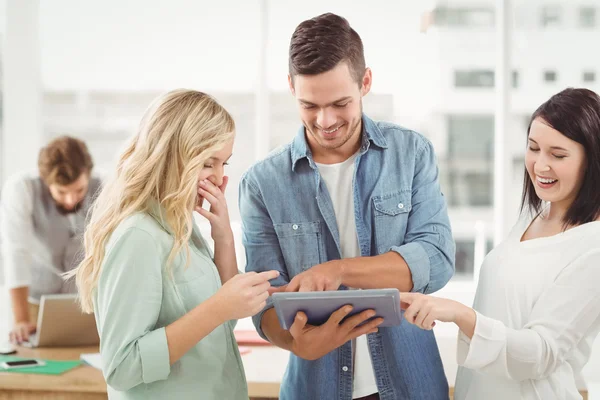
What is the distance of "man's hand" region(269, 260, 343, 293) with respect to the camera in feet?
5.92

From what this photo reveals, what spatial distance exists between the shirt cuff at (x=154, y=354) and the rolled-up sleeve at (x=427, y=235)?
632mm

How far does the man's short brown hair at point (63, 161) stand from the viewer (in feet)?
12.5

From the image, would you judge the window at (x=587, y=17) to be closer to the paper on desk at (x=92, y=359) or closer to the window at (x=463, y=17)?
the window at (x=463, y=17)

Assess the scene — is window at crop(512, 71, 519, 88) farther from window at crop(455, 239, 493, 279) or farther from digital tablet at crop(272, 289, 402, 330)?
digital tablet at crop(272, 289, 402, 330)

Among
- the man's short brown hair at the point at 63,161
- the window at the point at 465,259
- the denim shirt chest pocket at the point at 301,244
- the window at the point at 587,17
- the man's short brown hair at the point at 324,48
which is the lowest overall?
the window at the point at 465,259

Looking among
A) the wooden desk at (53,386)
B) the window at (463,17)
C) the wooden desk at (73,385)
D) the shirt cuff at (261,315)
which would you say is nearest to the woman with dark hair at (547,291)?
the shirt cuff at (261,315)

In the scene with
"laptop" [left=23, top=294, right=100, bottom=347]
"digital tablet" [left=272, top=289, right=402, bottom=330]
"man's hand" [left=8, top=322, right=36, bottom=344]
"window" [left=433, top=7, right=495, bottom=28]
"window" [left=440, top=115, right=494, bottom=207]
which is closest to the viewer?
"digital tablet" [left=272, top=289, right=402, bottom=330]

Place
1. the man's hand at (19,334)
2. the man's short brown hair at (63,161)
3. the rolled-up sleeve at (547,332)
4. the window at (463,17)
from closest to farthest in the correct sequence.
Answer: the rolled-up sleeve at (547,332) → the man's hand at (19,334) → the man's short brown hair at (63,161) → the window at (463,17)

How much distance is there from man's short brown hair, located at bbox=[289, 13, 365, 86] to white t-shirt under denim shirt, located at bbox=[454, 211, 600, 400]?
66cm

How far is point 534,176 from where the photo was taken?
1.91 m

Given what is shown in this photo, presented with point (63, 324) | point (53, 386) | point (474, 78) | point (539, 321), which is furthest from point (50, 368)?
point (474, 78)

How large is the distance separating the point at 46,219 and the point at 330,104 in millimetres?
2442

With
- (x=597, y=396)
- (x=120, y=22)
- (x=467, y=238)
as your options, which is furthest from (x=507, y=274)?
(x=120, y=22)

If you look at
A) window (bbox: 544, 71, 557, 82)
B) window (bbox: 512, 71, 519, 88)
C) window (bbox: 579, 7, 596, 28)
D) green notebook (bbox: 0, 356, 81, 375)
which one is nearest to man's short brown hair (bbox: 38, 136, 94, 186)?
green notebook (bbox: 0, 356, 81, 375)
